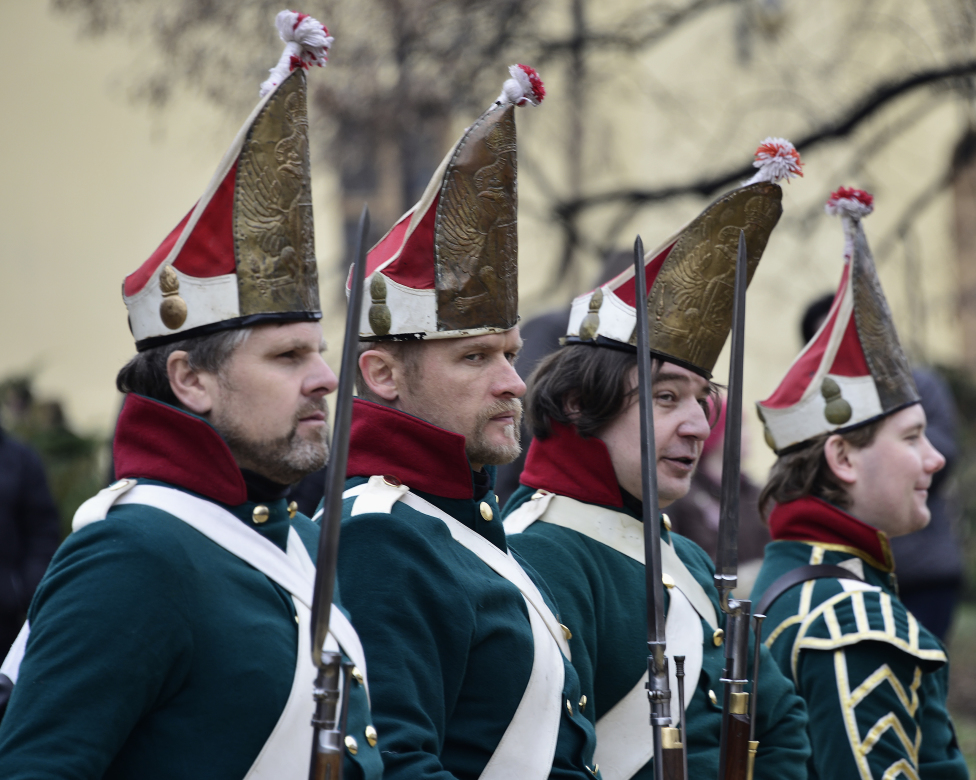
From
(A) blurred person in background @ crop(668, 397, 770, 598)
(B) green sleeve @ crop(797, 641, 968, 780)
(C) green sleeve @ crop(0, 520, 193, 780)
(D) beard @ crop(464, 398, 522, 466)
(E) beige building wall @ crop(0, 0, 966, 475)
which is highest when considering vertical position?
(E) beige building wall @ crop(0, 0, 966, 475)

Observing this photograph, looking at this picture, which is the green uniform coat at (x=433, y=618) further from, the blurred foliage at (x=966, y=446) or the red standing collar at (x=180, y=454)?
the blurred foliage at (x=966, y=446)

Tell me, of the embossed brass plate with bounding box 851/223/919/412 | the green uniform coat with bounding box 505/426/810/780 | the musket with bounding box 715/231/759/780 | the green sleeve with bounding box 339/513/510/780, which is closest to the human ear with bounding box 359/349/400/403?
the green sleeve with bounding box 339/513/510/780

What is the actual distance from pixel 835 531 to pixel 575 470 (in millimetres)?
1019

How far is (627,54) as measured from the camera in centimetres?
861

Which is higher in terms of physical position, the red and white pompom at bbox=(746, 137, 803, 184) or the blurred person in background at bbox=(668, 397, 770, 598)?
the red and white pompom at bbox=(746, 137, 803, 184)

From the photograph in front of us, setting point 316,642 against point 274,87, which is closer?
point 316,642

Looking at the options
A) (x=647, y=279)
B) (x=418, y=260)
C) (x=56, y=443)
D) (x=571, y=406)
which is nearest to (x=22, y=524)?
(x=56, y=443)

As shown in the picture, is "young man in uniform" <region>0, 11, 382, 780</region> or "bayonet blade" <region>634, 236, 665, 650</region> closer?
"young man in uniform" <region>0, 11, 382, 780</region>

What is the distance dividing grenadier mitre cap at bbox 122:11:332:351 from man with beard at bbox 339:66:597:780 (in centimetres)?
41

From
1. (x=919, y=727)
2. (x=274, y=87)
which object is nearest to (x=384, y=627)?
(x=274, y=87)

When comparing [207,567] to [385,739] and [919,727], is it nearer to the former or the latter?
[385,739]

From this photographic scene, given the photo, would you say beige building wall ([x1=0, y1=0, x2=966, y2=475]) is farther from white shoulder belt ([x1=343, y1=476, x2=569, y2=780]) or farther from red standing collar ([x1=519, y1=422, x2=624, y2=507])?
white shoulder belt ([x1=343, y1=476, x2=569, y2=780])

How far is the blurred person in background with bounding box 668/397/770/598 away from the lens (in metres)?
5.60

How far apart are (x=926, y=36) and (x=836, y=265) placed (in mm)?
4383
